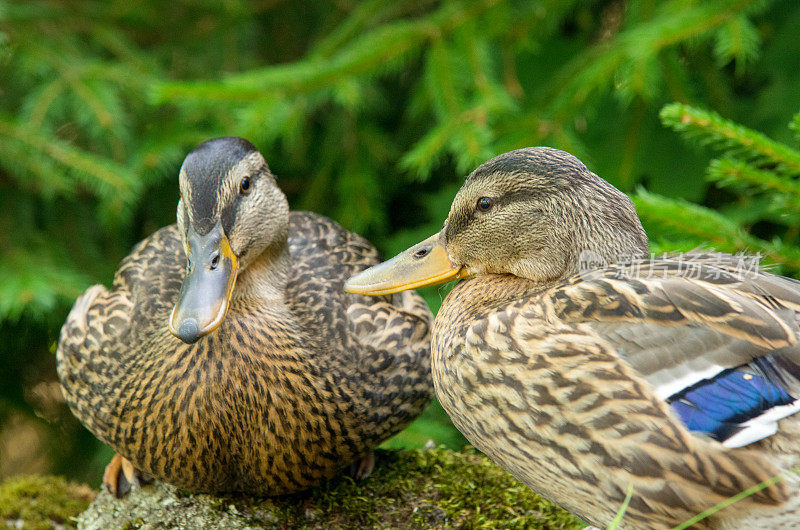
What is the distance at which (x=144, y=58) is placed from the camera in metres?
4.24

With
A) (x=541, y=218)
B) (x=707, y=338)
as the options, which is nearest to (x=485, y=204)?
(x=541, y=218)

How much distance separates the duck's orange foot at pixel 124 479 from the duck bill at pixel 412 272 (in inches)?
39.7

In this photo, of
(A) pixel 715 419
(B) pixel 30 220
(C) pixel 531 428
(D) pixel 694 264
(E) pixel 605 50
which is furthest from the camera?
(B) pixel 30 220

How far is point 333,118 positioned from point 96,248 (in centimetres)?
145

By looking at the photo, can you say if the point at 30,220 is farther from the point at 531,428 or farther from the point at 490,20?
the point at 531,428

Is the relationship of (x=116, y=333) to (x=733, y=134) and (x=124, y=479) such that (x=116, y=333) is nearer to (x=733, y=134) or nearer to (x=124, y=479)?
(x=124, y=479)

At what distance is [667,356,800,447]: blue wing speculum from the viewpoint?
1812mm

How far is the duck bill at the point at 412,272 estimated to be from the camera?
2447 millimetres

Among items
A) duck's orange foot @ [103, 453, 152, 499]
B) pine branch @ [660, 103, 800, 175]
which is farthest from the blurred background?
duck's orange foot @ [103, 453, 152, 499]

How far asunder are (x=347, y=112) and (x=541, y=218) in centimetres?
223

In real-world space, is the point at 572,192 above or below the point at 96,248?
below

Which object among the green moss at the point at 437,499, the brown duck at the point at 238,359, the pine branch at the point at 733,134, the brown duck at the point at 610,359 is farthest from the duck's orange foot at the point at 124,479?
the pine branch at the point at 733,134

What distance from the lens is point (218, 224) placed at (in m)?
2.42

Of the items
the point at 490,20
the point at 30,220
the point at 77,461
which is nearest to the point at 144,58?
the point at 30,220
